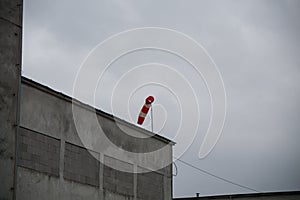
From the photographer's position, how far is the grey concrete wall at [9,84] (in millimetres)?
11984

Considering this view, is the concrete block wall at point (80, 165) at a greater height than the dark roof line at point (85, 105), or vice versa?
the dark roof line at point (85, 105)

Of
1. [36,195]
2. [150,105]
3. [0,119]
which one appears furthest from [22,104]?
[150,105]

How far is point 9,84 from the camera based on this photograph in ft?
41.1

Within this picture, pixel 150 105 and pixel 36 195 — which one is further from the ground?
pixel 150 105

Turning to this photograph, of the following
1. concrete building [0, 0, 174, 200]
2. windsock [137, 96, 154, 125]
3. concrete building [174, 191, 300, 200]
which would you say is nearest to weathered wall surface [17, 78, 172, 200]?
concrete building [0, 0, 174, 200]

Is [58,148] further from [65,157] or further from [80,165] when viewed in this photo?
[80,165]

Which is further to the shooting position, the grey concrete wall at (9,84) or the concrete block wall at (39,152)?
the concrete block wall at (39,152)

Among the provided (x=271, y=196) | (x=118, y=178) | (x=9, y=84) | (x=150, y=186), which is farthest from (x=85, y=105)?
(x=271, y=196)

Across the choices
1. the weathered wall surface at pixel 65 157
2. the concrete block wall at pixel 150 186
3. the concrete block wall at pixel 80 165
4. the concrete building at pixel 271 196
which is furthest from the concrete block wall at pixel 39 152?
the concrete building at pixel 271 196

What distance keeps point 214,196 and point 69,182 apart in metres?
16.3

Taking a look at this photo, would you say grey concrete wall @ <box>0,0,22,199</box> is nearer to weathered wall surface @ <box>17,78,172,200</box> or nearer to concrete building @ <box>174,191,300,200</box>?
weathered wall surface @ <box>17,78,172,200</box>

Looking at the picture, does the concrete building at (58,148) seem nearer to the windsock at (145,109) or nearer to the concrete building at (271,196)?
the windsock at (145,109)

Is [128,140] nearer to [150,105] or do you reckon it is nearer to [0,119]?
[150,105]

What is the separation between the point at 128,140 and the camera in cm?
2031
